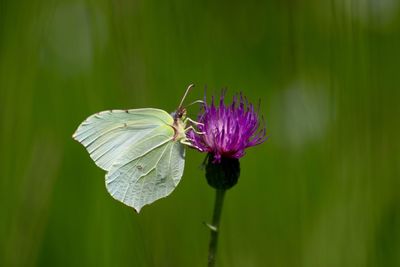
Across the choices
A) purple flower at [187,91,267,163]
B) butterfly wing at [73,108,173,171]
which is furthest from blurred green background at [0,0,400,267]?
purple flower at [187,91,267,163]

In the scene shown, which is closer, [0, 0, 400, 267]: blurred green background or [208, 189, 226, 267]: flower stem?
[208, 189, 226, 267]: flower stem

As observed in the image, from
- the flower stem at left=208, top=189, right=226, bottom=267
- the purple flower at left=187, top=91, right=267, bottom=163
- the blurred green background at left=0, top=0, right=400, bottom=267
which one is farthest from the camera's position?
the blurred green background at left=0, top=0, right=400, bottom=267

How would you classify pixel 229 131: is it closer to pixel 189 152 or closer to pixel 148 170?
pixel 148 170

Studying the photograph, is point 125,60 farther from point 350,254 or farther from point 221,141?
point 350,254

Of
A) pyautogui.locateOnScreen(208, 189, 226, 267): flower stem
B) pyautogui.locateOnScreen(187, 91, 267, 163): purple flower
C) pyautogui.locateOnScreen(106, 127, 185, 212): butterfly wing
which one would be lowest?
pyautogui.locateOnScreen(208, 189, 226, 267): flower stem

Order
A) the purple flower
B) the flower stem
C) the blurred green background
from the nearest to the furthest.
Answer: the flower stem, the purple flower, the blurred green background

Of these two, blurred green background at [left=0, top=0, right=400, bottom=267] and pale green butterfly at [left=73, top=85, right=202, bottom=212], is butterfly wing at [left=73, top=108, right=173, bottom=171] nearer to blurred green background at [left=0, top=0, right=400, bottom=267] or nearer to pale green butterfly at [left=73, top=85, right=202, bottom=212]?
pale green butterfly at [left=73, top=85, right=202, bottom=212]
